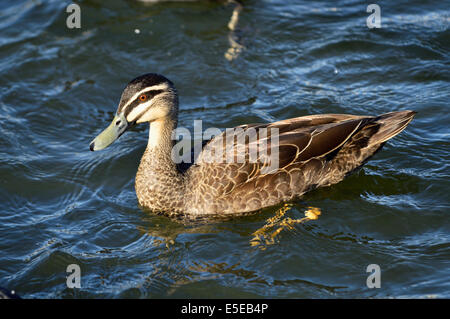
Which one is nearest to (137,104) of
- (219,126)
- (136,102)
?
(136,102)

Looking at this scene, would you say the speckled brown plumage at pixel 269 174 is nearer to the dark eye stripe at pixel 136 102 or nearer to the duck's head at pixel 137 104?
the duck's head at pixel 137 104

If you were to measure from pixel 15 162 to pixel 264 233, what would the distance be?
414 cm

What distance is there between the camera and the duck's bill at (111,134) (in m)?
7.39

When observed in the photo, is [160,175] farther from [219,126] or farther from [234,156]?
[219,126]

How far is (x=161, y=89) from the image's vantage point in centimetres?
757

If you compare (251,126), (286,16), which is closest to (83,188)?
(251,126)

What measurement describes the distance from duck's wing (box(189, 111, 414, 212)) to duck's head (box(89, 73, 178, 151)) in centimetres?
92

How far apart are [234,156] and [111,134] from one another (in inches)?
62.3

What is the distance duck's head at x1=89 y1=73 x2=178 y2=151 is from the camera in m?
7.38

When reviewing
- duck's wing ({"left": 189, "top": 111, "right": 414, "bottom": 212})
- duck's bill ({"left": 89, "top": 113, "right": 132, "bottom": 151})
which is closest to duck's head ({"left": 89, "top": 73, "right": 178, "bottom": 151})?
duck's bill ({"left": 89, "top": 113, "right": 132, "bottom": 151})

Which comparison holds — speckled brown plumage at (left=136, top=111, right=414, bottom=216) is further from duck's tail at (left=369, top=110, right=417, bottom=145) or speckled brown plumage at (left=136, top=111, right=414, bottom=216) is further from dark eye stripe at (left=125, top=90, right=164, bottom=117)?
dark eye stripe at (left=125, top=90, right=164, bottom=117)

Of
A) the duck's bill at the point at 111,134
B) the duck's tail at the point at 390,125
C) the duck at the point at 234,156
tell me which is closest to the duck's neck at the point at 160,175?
the duck at the point at 234,156

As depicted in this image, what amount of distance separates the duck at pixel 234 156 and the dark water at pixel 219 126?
0.26m
